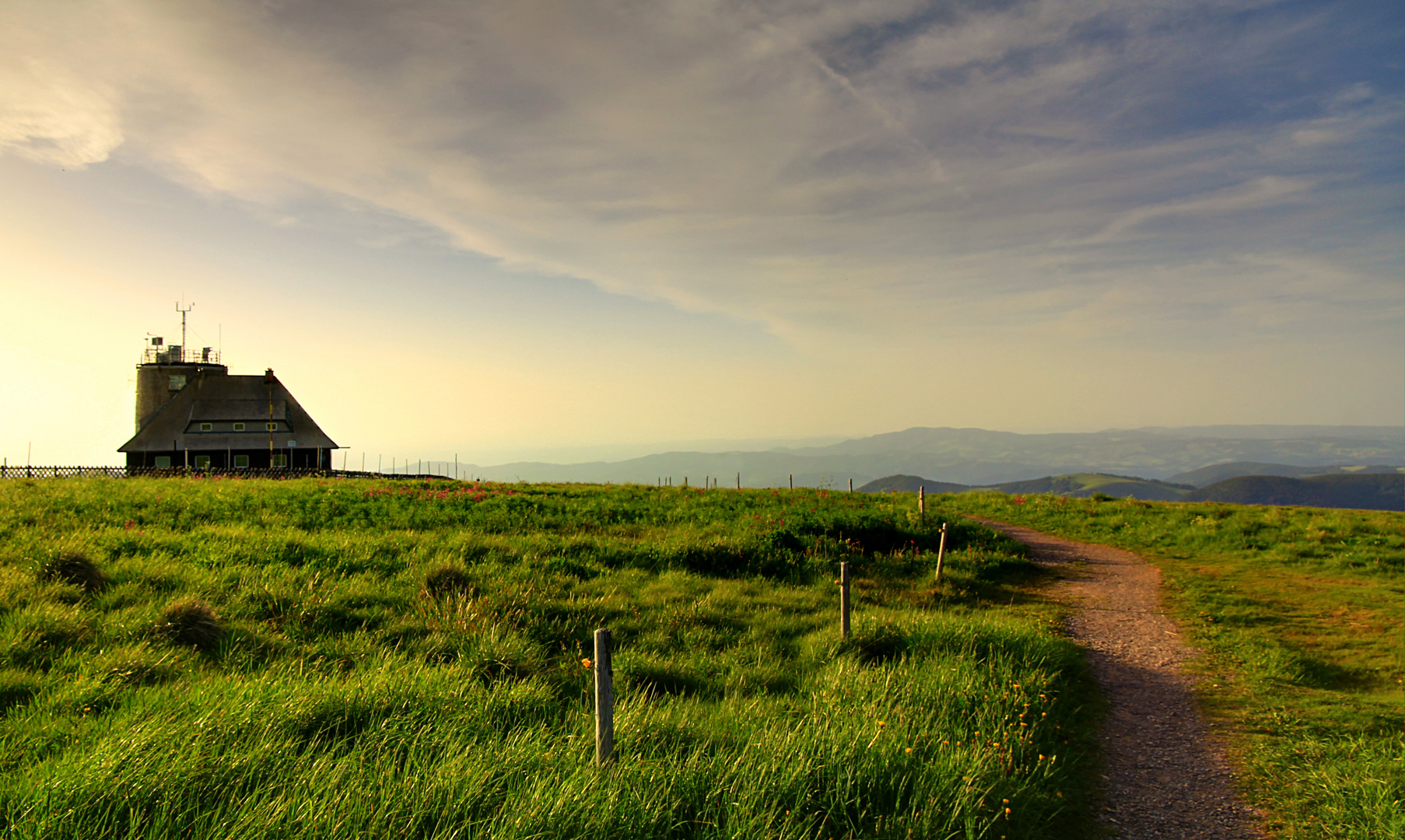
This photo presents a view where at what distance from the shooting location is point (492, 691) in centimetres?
650

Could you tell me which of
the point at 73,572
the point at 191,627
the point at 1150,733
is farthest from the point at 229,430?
the point at 1150,733

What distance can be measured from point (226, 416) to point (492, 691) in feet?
194

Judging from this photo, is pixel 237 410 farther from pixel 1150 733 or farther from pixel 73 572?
pixel 1150 733

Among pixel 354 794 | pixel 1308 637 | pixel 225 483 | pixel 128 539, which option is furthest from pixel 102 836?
pixel 225 483

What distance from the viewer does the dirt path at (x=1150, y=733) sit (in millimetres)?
6129

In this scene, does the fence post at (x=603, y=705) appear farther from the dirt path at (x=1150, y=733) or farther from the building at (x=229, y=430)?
the building at (x=229, y=430)

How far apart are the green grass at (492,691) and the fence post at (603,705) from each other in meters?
0.17

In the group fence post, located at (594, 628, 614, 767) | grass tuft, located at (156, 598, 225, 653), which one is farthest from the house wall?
fence post, located at (594, 628, 614, 767)

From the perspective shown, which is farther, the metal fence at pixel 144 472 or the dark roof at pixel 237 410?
the dark roof at pixel 237 410

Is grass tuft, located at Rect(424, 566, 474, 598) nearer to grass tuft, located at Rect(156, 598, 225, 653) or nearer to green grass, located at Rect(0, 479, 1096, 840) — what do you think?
green grass, located at Rect(0, 479, 1096, 840)

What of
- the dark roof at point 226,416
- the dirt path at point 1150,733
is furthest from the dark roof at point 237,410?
the dirt path at point 1150,733

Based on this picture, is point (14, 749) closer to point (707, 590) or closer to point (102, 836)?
point (102, 836)

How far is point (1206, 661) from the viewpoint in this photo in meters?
10.7

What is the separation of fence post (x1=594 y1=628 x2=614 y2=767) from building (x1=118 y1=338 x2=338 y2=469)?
56846mm
